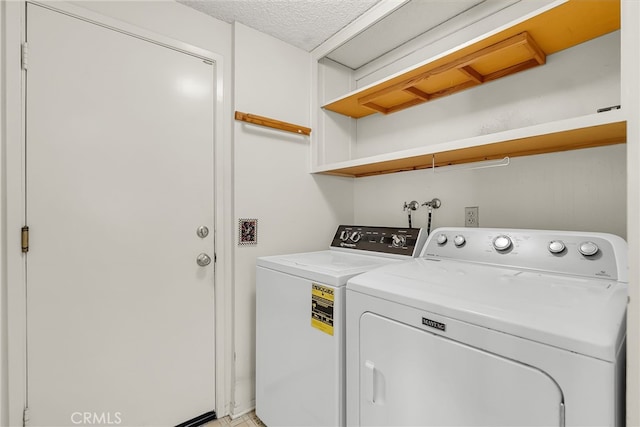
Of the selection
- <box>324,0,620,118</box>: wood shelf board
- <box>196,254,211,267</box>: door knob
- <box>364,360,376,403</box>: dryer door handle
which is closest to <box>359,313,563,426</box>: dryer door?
<box>364,360,376,403</box>: dryer door handle

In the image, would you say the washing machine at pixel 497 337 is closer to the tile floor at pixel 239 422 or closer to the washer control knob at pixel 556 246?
the washer control knob at pixel 556 246

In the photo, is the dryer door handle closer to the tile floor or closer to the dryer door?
the dryer door

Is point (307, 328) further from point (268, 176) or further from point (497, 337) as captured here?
point (268, 176)

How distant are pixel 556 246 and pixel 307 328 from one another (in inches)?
41.4

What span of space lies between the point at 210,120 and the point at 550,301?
5.63 ft

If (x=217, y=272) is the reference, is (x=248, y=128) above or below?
above

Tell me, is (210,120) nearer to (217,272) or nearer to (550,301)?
(217,272)

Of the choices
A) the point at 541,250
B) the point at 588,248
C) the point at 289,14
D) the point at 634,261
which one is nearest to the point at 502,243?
the point at 541,250

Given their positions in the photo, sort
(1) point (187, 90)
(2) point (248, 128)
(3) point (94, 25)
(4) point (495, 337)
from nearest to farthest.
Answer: (4) point (495, 337)
(3) point (94, 25)
(1) point (187, 90)
(2) point (248, 128)

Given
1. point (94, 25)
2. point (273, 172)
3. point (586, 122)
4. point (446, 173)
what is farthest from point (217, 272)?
point (586, 122)

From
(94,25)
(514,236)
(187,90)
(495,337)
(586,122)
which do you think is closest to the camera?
(495,337)

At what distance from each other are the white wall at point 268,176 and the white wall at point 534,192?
613 mm

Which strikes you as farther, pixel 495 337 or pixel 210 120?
pixel 210 120

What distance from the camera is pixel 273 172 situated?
1.88 metres
